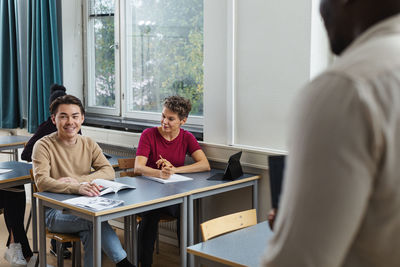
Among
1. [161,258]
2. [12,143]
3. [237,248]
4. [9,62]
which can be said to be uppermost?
[9,62]

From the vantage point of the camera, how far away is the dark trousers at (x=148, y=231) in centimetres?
334

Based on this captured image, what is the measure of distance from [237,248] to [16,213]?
2247mm

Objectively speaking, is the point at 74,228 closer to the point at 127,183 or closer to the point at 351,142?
the point at 127,183

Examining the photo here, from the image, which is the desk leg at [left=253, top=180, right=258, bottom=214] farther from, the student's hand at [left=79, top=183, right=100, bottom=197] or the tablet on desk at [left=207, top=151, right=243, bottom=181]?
the student's hand at [left=79, top=183, right=100, bottom=197]

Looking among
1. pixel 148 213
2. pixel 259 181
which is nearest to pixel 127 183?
pixel 148 213

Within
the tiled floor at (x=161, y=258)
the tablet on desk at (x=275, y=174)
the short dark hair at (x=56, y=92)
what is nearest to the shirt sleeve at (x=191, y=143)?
the tiled floor at (x=161, y=258)

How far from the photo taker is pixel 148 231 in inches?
133

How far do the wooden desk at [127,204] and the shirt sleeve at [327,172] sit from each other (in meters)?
2.01

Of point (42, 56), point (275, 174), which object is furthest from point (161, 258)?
point (275, 174)

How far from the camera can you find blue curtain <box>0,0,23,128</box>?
5426mm

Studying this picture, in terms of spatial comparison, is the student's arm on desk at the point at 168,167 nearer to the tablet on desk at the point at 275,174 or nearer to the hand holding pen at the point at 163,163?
the hand holding pen at the point at 163,163

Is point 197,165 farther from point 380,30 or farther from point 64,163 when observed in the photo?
point 380,30

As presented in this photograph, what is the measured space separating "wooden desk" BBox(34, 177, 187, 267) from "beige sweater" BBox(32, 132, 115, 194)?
79 millimetres

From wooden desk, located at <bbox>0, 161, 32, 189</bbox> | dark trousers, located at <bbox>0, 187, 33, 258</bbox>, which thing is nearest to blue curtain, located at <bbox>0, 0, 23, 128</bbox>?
wooden desk, located at <bbox>0, 161, 32, 189</bbox>
